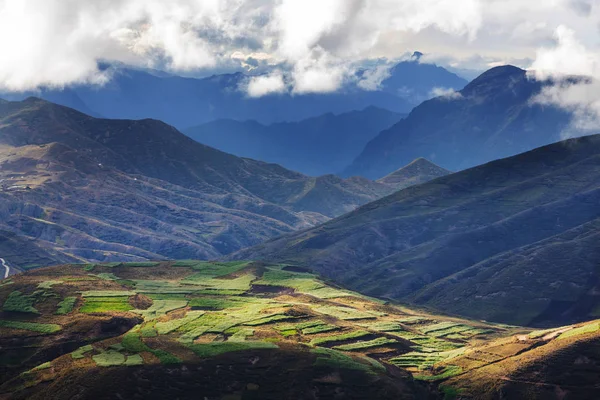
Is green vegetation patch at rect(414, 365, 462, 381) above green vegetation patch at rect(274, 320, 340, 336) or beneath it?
beneath

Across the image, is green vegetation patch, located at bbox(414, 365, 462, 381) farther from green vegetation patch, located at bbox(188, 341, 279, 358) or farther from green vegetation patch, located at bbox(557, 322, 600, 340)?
green vegetation patch, located at bbox(188, 341, 279, 358)

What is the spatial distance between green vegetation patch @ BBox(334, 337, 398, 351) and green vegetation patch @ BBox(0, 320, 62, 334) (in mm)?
59045

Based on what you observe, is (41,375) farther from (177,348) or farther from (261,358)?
(261,358)

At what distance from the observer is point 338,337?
180m

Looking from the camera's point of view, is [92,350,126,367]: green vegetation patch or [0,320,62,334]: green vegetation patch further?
[0,320,62,334]: green vegetation patch

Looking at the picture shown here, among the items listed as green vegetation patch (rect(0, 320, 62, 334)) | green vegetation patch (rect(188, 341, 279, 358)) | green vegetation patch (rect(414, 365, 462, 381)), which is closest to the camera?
green vegetation patch (rect(188, 341, 279, 358))

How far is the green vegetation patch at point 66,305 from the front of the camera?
7264 inches

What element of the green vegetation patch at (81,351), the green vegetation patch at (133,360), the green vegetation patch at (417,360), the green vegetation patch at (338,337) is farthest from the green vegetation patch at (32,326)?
the green vegetation patch at (417,360)

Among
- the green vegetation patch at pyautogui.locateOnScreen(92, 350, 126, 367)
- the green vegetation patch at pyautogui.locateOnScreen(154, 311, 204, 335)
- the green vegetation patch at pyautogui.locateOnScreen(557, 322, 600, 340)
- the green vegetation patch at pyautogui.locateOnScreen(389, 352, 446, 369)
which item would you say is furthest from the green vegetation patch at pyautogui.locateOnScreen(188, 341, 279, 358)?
the green vegetation patch at pyautogui.locateOnScreen(557, 322, 600, 340)

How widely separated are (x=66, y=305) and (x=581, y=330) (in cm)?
11282

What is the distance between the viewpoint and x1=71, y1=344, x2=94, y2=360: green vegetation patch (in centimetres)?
15469

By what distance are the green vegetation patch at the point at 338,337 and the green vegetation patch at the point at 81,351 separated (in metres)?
45.0

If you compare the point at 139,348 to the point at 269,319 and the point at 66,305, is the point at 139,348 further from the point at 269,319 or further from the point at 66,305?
the point at 66,305

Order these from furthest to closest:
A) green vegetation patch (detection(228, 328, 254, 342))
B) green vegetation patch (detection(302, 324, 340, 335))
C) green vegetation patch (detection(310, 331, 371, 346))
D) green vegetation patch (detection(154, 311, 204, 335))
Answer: green vegetation patch (detection(302, 324, 340, 335)), green vegetation patch (detection(310, 331, 371, 346)), green vegetation patch (detection(154, 311, 204, 335)), green vegetation patch (detection(228, 328, 254, 342))
